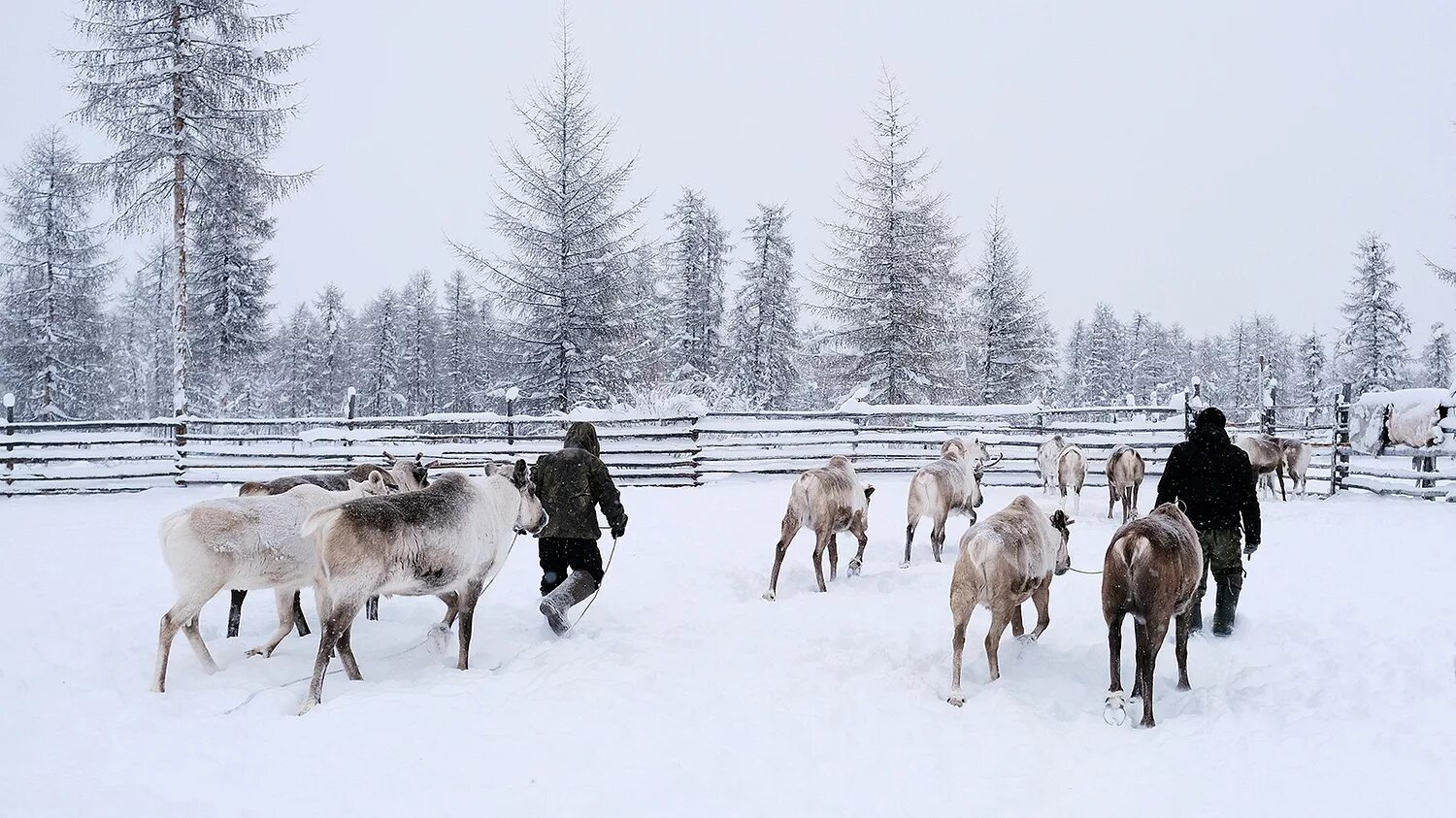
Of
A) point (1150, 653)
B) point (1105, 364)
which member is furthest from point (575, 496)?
point (1105, 364)

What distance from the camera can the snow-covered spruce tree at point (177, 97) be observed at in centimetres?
1517

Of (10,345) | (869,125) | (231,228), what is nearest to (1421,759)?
(869,125)

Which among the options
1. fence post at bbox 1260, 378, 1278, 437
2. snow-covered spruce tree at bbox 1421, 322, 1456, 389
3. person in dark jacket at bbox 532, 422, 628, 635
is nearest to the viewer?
person in dark jacket at bbox 532, 422, 628, 635

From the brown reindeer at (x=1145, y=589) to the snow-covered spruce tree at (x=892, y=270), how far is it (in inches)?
606

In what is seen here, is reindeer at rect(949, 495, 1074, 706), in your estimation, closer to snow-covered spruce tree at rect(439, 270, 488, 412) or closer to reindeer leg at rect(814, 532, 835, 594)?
reindeer leg at rect(814, 532, 835, 594)

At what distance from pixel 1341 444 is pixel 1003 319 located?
12.6 m

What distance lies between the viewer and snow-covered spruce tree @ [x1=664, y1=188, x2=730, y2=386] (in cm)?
2944

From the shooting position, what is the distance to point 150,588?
21.9ft

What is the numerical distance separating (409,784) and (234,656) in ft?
8.85

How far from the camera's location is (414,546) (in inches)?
180

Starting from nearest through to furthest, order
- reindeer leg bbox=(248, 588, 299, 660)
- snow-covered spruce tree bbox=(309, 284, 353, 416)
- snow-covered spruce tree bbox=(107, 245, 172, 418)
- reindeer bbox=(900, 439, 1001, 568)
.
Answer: reindeer leg bbox=(248, 588, 299, 660)
reindeer bbox=(900, 439, 1001, 568)
snow-covered spruce tree bbox=(107, 245, 172, 418)
snow-covered spruce tree bbox=(309, 284, 353, 416)

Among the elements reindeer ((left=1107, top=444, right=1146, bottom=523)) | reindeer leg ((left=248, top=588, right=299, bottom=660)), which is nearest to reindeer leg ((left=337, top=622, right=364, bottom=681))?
reindeer leg ((left=248, top=588, right=299, bottom=660))

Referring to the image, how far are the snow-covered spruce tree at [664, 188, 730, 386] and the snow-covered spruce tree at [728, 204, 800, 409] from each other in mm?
1339

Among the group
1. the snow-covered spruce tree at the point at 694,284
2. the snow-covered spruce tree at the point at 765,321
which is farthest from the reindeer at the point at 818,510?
the snow-covered spruce tree at the point at 694,284
